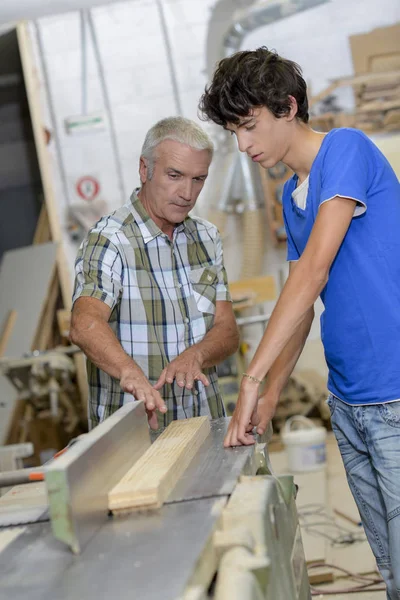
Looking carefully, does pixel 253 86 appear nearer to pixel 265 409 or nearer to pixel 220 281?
pixel 265 409

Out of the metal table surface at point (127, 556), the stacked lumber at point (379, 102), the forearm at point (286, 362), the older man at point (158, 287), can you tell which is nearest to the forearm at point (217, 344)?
the older man at point (158, 287)

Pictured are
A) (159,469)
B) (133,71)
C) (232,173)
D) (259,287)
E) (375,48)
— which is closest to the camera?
(159,469)

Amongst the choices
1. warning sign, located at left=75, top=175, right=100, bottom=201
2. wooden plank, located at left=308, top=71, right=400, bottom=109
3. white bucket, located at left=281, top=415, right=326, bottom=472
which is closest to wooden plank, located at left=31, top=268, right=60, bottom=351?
warning sign, located at left=75, top=175, right=100, bottom=201

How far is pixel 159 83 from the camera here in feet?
20.4

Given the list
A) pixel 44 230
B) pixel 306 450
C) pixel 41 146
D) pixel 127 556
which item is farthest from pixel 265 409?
pixel 44 230

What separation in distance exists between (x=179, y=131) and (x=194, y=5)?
4.26 m

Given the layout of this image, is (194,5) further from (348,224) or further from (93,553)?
(93,553)

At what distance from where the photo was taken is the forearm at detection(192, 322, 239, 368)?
2209 mm

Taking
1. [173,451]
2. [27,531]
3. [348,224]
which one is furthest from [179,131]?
[27,531]

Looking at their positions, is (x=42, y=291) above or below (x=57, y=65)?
below

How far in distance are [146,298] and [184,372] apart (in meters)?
0.31

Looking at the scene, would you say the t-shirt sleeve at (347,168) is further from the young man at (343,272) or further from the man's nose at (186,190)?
the man's nose at (186,190)

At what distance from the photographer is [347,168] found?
5.33 ft

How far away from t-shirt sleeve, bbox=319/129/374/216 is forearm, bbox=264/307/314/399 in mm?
400
